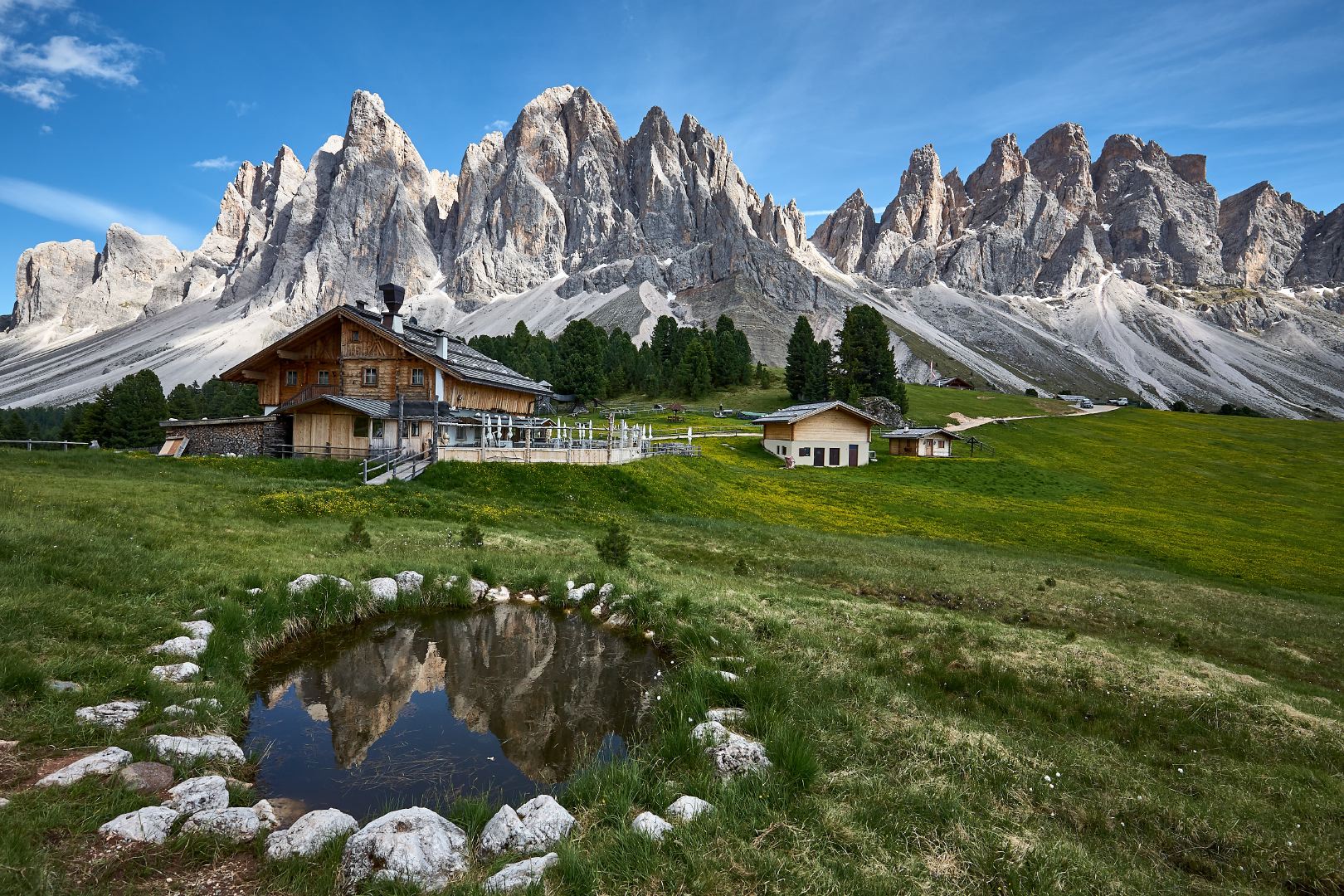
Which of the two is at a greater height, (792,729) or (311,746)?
(792,729)

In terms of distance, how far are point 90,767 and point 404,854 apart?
11.8 feet

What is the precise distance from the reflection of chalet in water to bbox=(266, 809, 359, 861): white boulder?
27449 mm

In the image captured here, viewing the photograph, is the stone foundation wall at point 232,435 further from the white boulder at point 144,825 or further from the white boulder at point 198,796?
the white boulder at point 144,825

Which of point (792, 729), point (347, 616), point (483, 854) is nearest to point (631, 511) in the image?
point (347, 616)

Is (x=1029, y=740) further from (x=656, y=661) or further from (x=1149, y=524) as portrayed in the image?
(x=1149, y=524)

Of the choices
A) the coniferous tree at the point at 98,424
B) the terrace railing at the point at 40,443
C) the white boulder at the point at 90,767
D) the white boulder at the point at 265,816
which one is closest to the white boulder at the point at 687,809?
the white boulder at the point at 265,816

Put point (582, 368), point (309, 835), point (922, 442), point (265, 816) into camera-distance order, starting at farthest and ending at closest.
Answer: point (582, 368), point (922, 442), point (265, 816), point (309, 835)

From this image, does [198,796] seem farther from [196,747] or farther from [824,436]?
[824,436]

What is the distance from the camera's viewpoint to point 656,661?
38.3 ft

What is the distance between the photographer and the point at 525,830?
5676 millimetres

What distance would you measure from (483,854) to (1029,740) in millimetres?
7661

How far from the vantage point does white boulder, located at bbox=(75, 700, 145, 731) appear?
6.82m

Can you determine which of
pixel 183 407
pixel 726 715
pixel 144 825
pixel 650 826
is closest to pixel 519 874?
pixel 650 826

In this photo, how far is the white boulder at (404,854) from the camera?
16.4 feet
